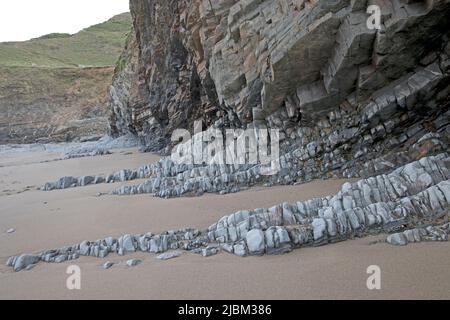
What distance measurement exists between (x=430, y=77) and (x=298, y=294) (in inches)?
167

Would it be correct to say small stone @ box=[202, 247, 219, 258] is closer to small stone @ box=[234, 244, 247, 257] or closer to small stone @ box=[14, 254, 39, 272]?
small stone @ box=[234, 244, 247, 257]

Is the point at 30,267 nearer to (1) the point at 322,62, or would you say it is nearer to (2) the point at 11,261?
(2) the point at 11,261

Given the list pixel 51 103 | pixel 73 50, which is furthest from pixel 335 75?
pixel 73 50

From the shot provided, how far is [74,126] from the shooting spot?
100 feet

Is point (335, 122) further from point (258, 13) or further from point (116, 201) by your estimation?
point (116, 201)

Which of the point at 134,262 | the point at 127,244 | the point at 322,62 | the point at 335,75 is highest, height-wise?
the point at 322,62

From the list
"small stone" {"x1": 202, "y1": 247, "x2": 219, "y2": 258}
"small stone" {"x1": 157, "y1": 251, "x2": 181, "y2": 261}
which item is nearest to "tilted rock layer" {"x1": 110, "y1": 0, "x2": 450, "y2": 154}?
"small stone" {"x1": 202, "y1": 247, "x2": 219, "y2": 258}

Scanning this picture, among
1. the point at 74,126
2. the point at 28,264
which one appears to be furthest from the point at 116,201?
the point at 74,126

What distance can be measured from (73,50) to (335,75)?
197ft

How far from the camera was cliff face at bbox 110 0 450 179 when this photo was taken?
5.74m

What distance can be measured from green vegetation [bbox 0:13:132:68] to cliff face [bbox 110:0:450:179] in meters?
42.3

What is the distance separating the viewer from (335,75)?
6.43 m

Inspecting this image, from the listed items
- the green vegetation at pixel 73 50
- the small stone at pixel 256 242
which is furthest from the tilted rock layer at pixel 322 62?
the green vegetation at pixel 73 50

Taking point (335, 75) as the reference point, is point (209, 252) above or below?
below
